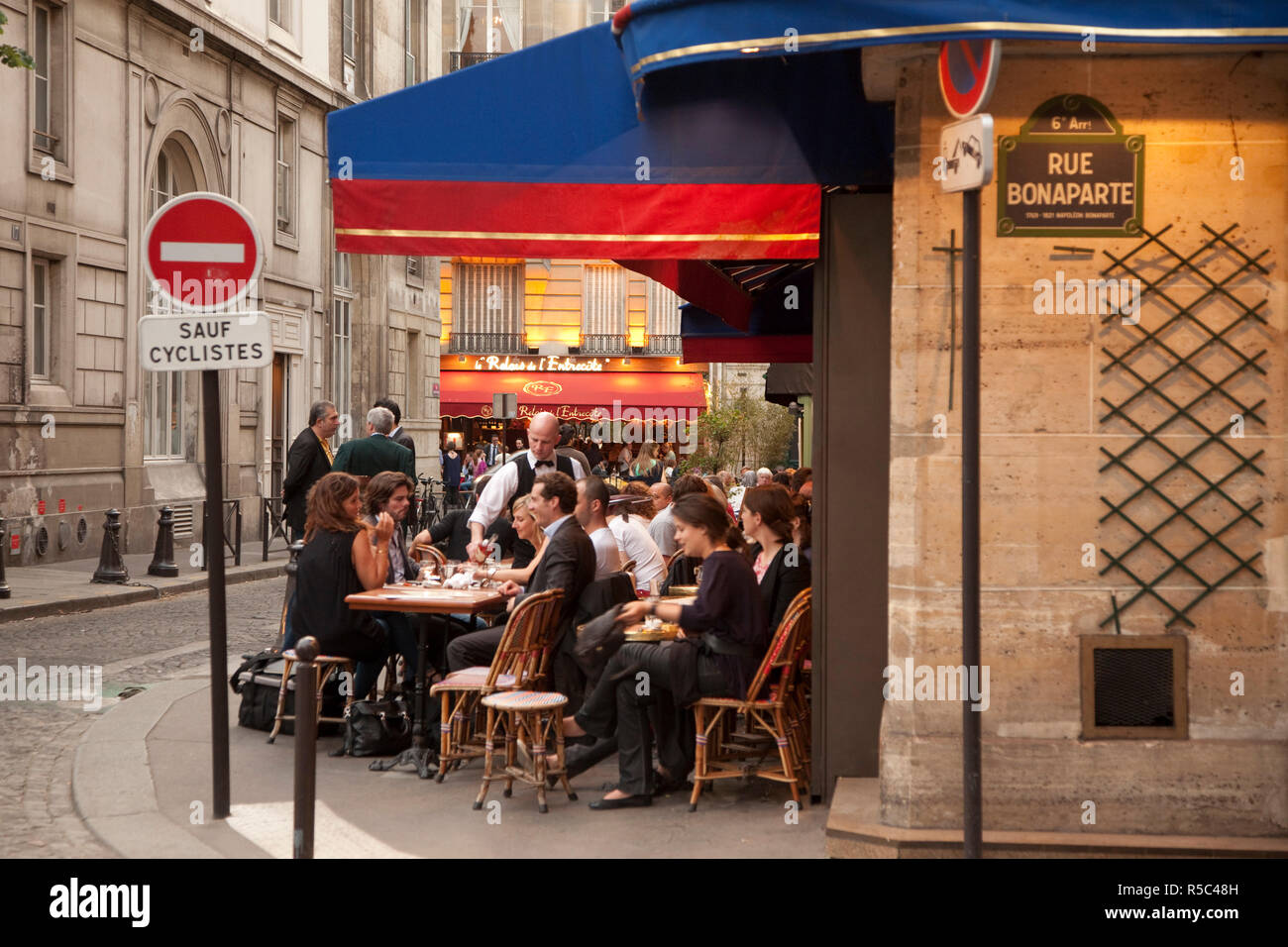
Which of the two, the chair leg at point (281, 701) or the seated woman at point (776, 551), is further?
the chair leg at point (281, 701)

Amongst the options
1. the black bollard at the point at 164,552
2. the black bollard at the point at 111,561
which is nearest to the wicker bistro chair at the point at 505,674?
the black bollard at the point at 111,561

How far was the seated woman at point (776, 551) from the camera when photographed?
24.3 feet

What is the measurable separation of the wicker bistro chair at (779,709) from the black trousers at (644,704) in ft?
0.44

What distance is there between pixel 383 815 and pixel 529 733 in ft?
2.70

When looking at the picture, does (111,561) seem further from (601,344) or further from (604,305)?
(604,305)

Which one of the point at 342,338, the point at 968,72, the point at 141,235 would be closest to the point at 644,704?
the point at 968,72

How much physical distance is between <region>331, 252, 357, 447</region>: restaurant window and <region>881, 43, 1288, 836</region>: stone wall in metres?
24.5

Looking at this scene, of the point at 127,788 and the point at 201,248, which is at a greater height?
the point at 201,248

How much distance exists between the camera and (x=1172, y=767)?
532 centimetres

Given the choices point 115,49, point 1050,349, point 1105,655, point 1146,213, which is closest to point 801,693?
point 1105,655

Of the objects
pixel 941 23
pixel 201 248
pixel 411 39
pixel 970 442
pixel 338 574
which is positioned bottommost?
pixel 338 574

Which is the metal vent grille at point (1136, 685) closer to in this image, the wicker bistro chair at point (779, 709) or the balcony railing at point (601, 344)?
the wicker bistro chair at point (779, 709)

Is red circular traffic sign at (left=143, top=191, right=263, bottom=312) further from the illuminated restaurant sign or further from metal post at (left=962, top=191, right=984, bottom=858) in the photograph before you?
the illuminated restaurant sign

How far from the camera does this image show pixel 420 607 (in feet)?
24.0
